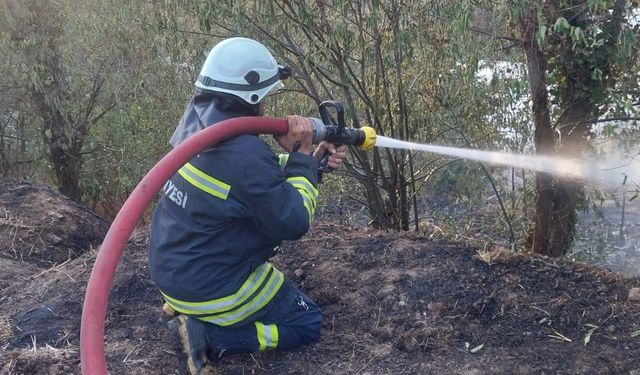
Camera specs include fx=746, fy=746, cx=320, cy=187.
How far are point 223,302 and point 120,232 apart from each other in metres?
0.85

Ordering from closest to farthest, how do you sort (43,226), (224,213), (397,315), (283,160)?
(224,213) → (283,160) → (397,315) → (43,226)

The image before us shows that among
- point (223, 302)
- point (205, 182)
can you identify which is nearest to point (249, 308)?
point (223, 302)

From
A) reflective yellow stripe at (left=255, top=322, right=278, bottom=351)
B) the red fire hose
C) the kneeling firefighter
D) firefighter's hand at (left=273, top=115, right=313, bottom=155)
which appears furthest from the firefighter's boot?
firefighter's hand at (left=273, top=115, right=313, bottom=155)

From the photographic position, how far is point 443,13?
16.2 feet

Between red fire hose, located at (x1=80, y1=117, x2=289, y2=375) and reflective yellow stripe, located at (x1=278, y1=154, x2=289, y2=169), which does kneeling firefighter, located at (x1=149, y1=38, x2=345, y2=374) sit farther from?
red fire hose, located at (x1=80, y1=117, x2=289, y2=375)

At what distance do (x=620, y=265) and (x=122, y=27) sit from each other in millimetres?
4852

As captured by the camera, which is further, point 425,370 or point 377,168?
point 377,168

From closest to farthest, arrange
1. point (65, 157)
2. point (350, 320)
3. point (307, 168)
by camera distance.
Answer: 1. point (307, 168)
2. point (350, 320)
3. point (65, 157)

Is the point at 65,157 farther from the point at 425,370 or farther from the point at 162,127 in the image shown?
the point at 425,370

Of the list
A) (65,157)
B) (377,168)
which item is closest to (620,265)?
(377,168)

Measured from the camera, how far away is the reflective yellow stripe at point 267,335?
3619 mm

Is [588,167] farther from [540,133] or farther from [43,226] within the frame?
[43,226]

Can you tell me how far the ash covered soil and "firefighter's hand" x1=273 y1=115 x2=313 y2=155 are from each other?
1.07 metres

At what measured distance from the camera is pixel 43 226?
643 cm
